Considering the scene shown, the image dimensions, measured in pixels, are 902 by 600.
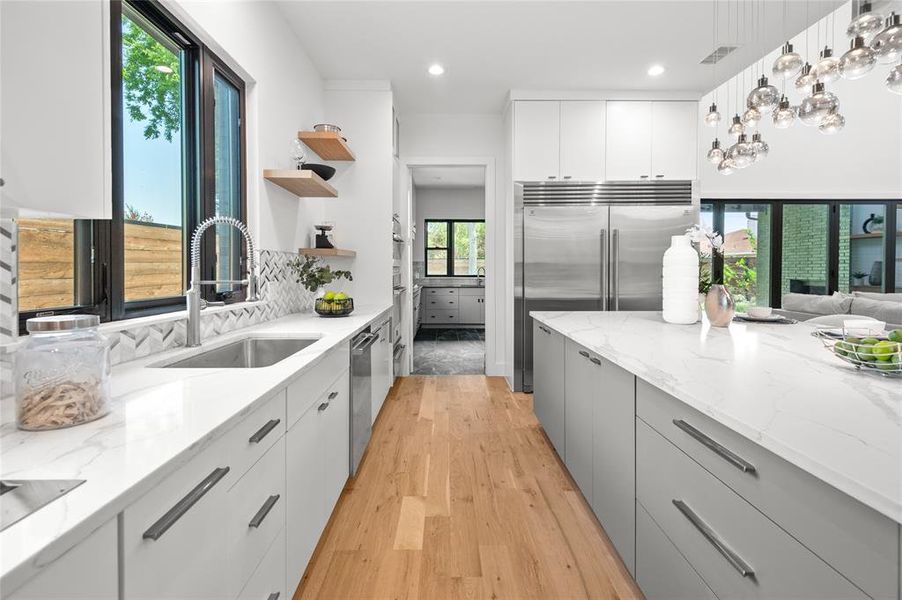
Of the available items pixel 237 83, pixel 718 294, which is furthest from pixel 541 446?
pixel 237 83

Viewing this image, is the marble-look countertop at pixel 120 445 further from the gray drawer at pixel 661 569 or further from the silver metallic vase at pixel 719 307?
the silver metallic vase at pixel 719 307

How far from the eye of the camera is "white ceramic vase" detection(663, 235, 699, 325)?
2273 mm

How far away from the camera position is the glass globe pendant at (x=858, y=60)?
5.61ft

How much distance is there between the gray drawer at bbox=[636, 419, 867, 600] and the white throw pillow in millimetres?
3445

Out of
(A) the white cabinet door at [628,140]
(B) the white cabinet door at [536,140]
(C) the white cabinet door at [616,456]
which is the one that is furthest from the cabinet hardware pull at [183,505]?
(A) the white cabinet door at [628,140]

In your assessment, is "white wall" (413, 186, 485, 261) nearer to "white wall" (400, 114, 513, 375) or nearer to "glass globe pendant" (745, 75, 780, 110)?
"white wall" (400, 114, 513, 375)

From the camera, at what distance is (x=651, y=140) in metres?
4.43

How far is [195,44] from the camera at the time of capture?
2.18 metres

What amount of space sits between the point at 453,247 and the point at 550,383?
21.0 ft

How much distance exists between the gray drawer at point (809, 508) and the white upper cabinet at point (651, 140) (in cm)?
383

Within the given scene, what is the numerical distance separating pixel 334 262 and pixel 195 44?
6.91 feet

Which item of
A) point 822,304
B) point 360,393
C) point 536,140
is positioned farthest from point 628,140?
point 360,393

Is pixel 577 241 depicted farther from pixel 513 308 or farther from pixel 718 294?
pixel 718 294

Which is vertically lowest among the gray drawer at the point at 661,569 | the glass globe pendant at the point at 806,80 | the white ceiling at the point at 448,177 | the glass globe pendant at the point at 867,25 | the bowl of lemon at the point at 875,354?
the gray drawer at the point at 661,569
